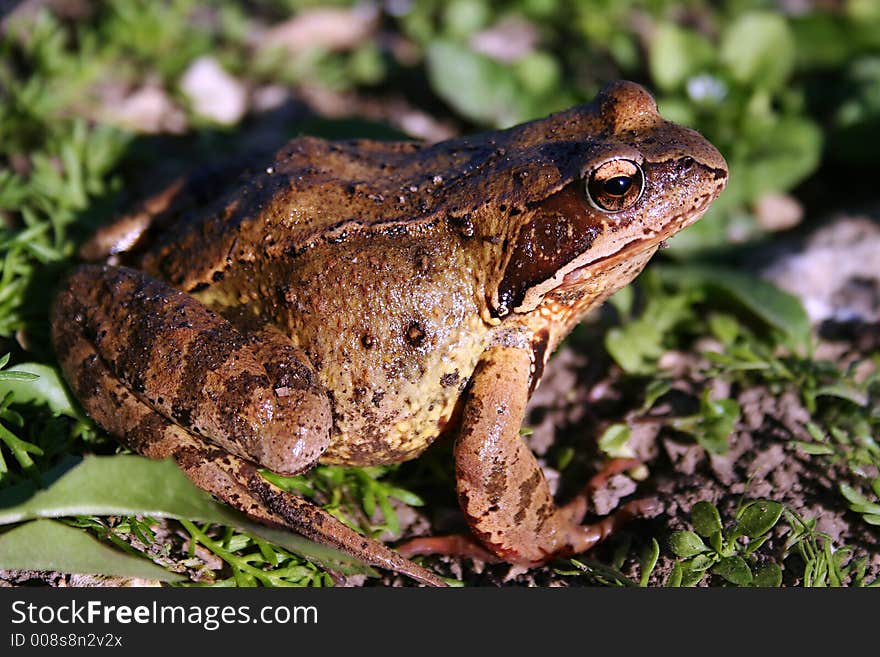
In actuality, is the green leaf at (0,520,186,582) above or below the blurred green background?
below

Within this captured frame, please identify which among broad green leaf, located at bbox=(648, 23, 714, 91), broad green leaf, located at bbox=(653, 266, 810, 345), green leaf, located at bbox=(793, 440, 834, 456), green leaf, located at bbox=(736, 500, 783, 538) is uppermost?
broad green leaf, located at bbox=(648, 23, 714, 91)

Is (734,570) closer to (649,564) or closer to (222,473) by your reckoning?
(649,564)

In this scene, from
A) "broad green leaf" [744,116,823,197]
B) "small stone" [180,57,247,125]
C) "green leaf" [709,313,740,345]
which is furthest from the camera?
"small stone" [180,57,247,125]

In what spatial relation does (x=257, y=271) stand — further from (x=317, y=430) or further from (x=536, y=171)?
(x=536, y=171)

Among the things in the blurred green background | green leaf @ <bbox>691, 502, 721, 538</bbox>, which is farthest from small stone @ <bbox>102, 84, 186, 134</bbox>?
green leaf @ <bbox>691, 502, 721, 538</bbox>

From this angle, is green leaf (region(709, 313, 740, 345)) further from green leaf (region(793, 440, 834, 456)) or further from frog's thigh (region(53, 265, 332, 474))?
frog's thigh (region(53, 265, 332, 474))

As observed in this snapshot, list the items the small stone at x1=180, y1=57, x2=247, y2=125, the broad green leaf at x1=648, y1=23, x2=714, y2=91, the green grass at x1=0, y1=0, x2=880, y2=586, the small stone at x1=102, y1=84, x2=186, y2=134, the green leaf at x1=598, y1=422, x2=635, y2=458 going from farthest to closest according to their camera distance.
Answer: the small stone at x1=180, y1=57, x2=247, y2=125, the broad green leaf at x1=648, y1=23, x2=714, y2=91, the small stone at x1=102, y1=84, x2=186, y2=134, the green leaf at x1=598, y1=422, x2=635, y2=458, the green grass at x1=0, y1=0, x2=880, y2=586

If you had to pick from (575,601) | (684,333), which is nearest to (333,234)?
Result: (575,601)
